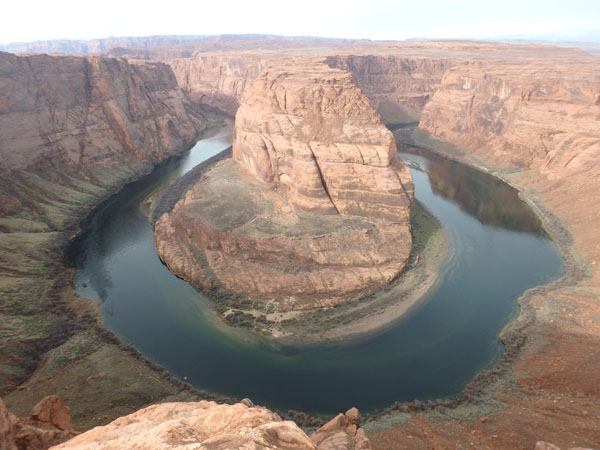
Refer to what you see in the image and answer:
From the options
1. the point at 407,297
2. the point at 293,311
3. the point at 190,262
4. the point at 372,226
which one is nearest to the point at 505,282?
the point at 407,297

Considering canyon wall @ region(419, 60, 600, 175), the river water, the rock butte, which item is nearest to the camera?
the river water

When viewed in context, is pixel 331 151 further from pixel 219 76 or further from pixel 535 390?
pixel 219 76

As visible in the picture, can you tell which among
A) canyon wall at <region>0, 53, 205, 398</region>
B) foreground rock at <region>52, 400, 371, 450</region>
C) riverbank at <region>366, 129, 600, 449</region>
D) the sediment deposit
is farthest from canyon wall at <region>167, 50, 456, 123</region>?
foreground rock at <region>52, 400, 371, 450</region>

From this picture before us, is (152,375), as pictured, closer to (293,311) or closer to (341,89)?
(293,311)

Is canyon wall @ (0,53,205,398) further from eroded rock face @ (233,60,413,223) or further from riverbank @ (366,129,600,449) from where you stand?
riverbank @ (366,129,600,449)

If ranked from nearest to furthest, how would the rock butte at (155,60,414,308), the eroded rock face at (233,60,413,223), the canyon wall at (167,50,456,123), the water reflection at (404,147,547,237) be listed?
the rock butte at (155,60,414,308) → the eroded rock face at (233,60,413,223) → the water reflection at (404,147,547,237) → the canyon wall at (167,50,456,123)

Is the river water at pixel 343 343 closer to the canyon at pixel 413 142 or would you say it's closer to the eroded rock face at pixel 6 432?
the canyon at pixel 413 142

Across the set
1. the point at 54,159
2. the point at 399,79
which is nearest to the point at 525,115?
the point at 399,79
